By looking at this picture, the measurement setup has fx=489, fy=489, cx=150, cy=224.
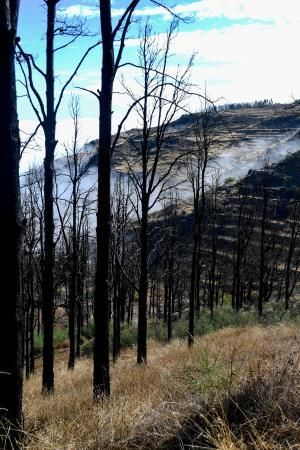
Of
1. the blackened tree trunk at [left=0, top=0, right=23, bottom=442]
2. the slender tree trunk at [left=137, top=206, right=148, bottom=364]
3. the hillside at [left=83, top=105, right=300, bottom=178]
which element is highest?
the hillside at [left=83, top=105, right=300, bottom=178]

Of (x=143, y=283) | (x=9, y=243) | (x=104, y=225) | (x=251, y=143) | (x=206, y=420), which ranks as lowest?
(x=143, y=283)

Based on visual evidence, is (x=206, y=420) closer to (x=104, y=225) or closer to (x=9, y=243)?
(x=9, y=243)

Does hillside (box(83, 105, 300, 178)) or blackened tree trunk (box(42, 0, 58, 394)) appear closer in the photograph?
blackened tree trunk (box(42, 0, 58, 394))

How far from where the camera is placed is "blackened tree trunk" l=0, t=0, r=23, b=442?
3525 mm

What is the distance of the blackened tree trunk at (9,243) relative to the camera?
3525 millimetres

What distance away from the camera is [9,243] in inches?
140

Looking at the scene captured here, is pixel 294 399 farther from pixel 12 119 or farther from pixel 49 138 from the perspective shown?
pixel 49 138

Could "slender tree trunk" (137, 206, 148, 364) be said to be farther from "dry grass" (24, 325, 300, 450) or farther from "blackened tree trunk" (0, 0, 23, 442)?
"blackened tree trunk" (0, 0, 23, 442)

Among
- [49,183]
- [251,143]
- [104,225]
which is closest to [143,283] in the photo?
[49,183]

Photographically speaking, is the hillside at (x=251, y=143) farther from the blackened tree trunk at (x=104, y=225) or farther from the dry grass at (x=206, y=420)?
the dry grass at (x=206, y=420)

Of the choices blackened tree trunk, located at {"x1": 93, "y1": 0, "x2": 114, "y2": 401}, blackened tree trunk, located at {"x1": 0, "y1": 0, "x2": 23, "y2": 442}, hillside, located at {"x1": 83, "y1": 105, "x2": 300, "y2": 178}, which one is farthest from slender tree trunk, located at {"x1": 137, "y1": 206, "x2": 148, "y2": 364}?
hillside, located at {"x1": 83, "y1": 105, "x2": 300, "y2": 178}

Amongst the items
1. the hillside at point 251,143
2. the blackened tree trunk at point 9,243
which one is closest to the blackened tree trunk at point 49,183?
the blackened tree trunk at point 9,243

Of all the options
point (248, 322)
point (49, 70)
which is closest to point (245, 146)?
point (248, 322)

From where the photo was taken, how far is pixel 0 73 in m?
3.56
